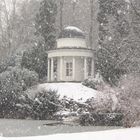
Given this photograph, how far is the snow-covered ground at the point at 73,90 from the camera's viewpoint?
3184cm

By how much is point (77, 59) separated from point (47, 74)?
3.63 m

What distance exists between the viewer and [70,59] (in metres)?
38.0

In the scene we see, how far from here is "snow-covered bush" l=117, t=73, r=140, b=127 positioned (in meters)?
22.5

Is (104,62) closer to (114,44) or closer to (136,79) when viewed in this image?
(114,44)

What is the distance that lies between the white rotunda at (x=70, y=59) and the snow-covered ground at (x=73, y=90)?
9.97ft

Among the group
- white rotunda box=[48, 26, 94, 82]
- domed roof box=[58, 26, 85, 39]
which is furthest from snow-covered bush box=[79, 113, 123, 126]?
domed roof box=[58, 26, 85, 39]

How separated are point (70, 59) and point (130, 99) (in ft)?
49.4

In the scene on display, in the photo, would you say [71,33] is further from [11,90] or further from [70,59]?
[11,90]

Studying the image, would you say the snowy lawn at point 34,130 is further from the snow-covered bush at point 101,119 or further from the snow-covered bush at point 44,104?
the snow-covered bush at point 44,104

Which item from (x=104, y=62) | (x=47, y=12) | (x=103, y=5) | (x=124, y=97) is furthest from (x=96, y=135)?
(x=47, y=12)

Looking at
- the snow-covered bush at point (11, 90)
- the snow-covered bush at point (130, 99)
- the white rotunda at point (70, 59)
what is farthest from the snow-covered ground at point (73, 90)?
the snow-covered bush at point (130, 99)

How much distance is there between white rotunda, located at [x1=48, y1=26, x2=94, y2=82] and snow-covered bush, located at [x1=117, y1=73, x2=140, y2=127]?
1095cm

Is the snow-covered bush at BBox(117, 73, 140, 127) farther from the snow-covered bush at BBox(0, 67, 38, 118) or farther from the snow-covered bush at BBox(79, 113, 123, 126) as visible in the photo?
the snow-covered bush at BBox(0, 67, 38, 118)

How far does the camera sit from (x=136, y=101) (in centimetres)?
2298
